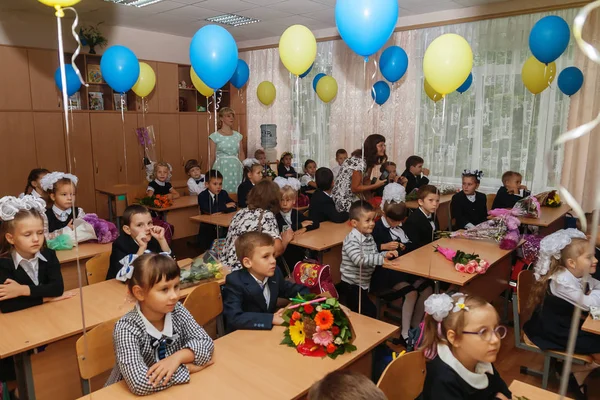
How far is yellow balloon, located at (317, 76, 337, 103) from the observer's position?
21.5ft

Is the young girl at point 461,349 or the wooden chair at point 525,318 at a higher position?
the young girl at point 461,349

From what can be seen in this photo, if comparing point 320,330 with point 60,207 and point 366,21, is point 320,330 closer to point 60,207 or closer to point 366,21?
point 366,21

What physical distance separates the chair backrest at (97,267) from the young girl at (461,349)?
208 cm

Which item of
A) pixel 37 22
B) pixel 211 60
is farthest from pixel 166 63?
pixel 211 60

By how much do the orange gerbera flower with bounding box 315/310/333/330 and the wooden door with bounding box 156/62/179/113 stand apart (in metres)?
6.43

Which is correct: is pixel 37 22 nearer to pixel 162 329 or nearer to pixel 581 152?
pixel 162 329

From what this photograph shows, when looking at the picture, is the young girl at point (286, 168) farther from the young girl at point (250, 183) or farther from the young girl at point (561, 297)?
the young girl at point (561, 297)

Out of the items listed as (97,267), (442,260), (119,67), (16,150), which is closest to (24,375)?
(97,267)

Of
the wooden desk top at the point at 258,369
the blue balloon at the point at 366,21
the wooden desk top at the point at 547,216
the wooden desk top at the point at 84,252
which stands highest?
the blue balloon at the point at 366,21

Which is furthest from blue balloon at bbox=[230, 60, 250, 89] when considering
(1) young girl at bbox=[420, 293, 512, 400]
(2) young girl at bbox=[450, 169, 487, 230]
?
(1) young girl at bbox=[420, 293, 512, 400]

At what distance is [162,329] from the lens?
1.82m

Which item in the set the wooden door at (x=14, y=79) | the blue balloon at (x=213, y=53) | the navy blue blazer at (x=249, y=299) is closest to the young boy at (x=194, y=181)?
the blue balloon at (x=213, y=53)

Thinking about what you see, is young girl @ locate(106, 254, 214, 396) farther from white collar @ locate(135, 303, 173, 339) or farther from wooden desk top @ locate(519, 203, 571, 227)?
wooden desk top @ locate(519, 203, 571, 227)

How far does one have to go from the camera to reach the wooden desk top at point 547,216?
4.14 meters
